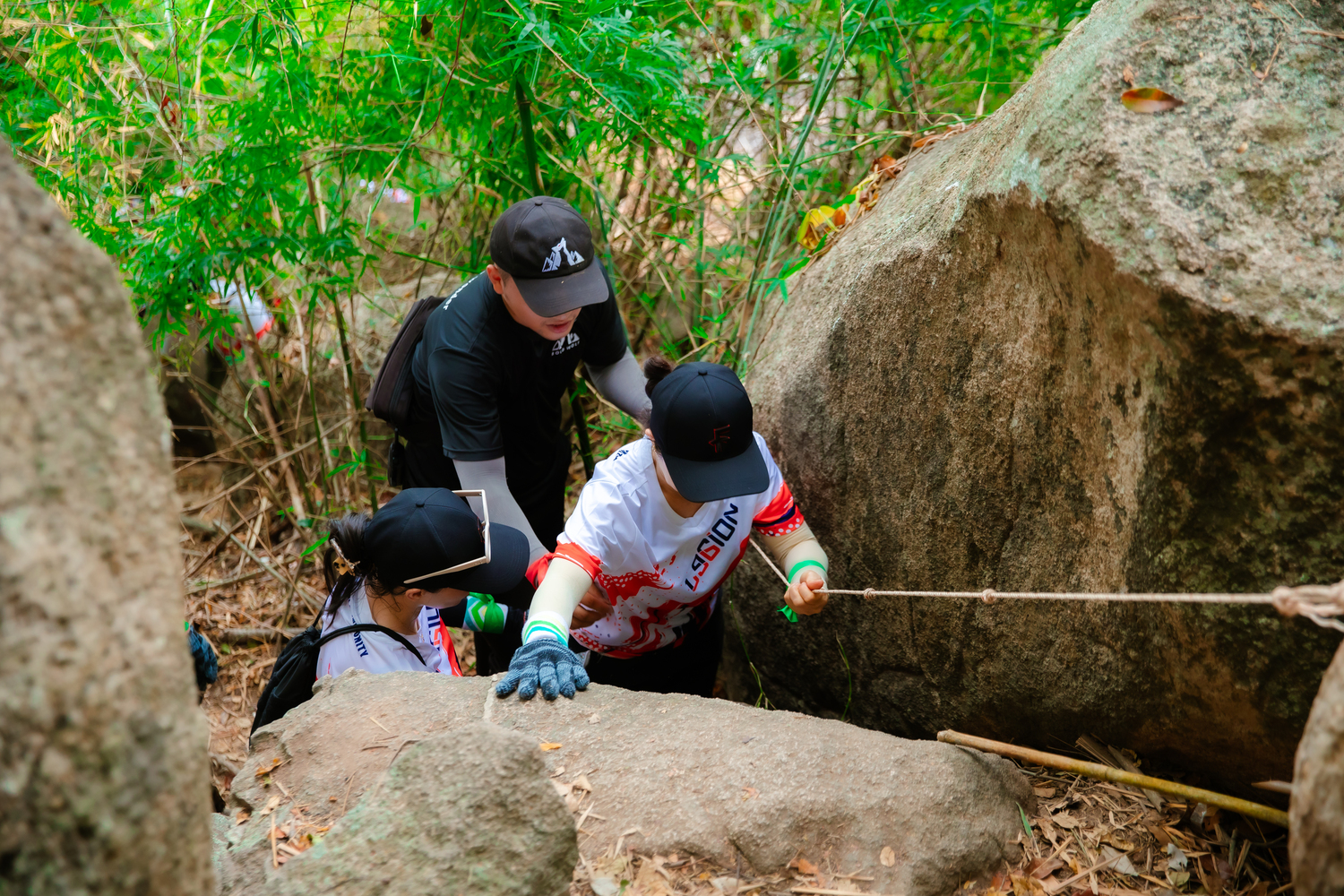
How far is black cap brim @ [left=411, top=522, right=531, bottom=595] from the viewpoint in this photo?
2.46 m

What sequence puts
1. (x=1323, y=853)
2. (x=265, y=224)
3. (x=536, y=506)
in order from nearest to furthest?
(x=1323, y=853), (x=536, y=506), (x=265, y=224)

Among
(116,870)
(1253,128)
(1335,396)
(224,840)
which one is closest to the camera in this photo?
(116,870)

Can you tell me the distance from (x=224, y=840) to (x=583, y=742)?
0.73 metres

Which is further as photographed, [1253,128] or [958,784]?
[958,784]

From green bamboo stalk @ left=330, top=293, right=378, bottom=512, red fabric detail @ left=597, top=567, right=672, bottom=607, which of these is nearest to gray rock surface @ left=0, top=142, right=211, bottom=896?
red fabric detail @ left=597, top=567, right=672, bottom=607

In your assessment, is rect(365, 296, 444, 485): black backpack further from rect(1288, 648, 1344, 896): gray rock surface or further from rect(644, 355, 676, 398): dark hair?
rect(1288, 648, 1344, 896): gray rock surface

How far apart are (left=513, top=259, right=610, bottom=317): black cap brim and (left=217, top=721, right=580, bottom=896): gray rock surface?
136 cm

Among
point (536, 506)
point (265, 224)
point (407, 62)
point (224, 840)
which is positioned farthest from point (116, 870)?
point (265, 224)

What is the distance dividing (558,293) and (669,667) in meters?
1.28

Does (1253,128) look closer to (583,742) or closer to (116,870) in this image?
(583,742)

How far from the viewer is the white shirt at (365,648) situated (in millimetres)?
2441

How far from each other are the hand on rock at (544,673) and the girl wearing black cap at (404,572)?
0.42 metres

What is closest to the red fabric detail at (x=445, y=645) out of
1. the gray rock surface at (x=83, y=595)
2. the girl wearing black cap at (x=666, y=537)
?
the girl wearing black cap at (x=666, y=537)

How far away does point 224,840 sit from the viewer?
1.77 m
